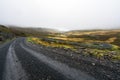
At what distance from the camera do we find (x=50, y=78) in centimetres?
1053

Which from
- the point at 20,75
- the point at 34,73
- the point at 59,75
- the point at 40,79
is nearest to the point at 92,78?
the point at 59,75

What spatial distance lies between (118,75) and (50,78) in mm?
5092

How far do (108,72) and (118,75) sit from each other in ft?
2.64

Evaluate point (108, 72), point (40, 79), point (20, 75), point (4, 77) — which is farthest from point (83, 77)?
point (4, 77)

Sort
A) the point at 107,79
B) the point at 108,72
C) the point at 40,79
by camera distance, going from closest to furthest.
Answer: the point at 107,79 → the point at 40,79 → the point at 108,72

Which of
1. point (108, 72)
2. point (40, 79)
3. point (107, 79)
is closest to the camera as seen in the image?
point (107, 79)

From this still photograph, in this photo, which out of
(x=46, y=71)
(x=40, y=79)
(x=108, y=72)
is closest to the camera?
(x=40, y=79)

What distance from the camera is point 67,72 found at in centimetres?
1163

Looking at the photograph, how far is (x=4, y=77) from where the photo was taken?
11375 mm

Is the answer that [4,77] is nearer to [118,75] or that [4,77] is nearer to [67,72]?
[67,72]

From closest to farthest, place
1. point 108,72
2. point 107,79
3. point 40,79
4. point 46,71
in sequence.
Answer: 1. point 107,79
2. point 40,79
3. point 108,72
4. point 46,71

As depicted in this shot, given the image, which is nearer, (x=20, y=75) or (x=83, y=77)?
(x=83, y=77)

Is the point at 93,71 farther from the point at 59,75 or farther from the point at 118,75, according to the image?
the point at 59,75

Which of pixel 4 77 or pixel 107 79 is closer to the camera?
pixel 107 79
